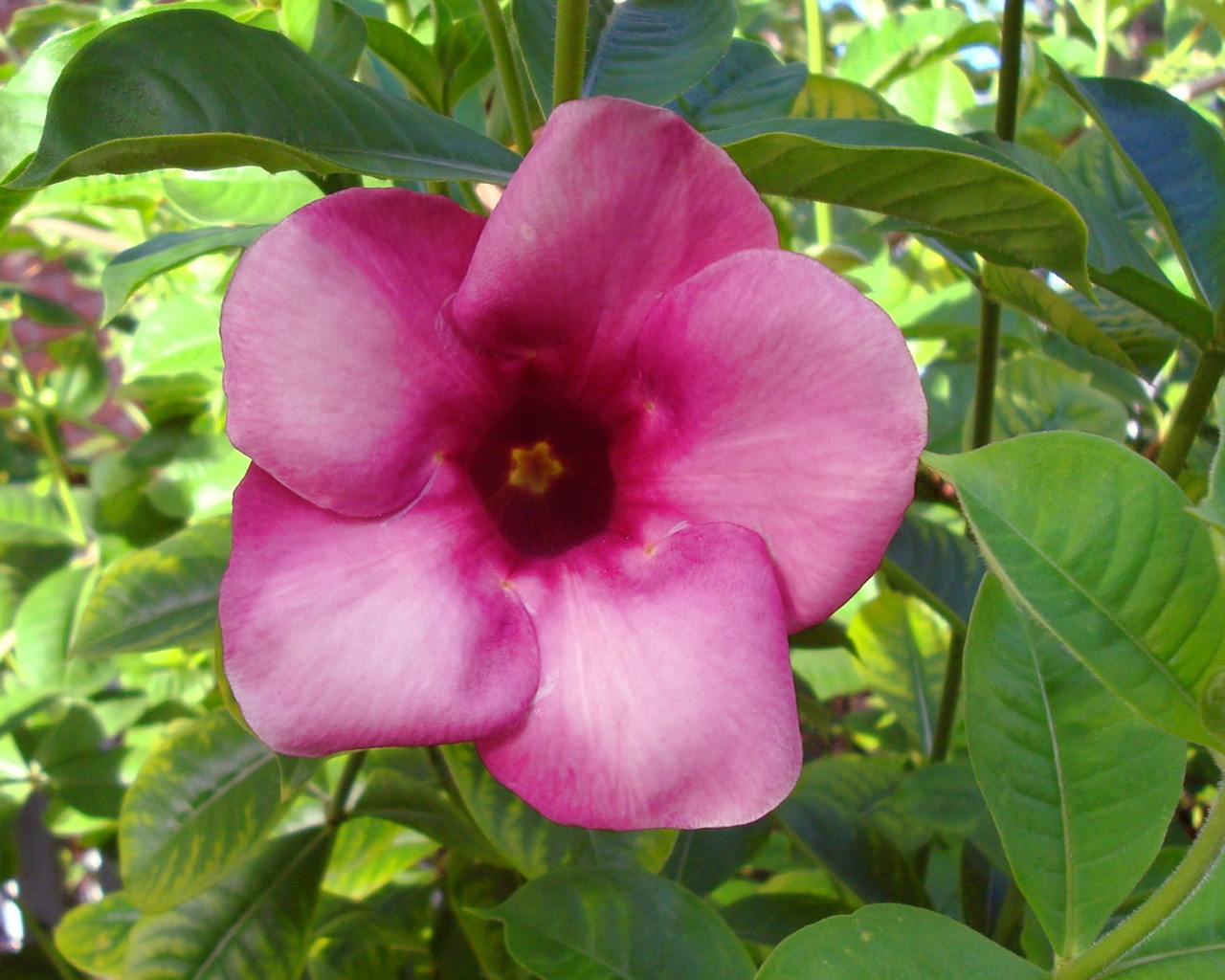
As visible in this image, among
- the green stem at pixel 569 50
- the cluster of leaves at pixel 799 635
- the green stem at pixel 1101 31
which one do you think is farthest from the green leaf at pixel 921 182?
the green stem at pixel 1101 31

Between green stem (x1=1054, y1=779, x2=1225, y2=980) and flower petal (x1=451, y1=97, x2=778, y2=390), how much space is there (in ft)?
1.15

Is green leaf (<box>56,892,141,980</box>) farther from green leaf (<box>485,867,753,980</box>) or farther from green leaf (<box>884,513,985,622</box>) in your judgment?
green leaf (<box>884,513,985,622</box>)

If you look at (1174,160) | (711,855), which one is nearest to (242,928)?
(711,855)

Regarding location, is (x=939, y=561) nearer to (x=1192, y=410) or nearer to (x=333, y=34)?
(x=1192, y=410)

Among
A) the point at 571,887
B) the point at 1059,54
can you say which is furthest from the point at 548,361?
the point at 1059,54

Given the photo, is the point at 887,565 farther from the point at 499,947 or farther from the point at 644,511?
the point at 499,947

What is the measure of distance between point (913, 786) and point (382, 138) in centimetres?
73

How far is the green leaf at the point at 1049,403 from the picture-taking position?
1057 millimetres

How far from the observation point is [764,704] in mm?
505

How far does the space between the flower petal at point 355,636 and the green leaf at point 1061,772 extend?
0.26 metres

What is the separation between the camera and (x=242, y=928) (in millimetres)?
928

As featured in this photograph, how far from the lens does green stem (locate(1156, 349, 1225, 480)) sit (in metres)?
0.74

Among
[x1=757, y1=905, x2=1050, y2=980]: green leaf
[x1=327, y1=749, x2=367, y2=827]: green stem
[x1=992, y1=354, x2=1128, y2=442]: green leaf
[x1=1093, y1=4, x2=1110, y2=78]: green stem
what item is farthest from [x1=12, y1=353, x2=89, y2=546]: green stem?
[x1=1093, y1=4, x2=1110, y2=78]: green stem

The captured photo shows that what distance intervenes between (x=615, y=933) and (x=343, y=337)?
42cm
